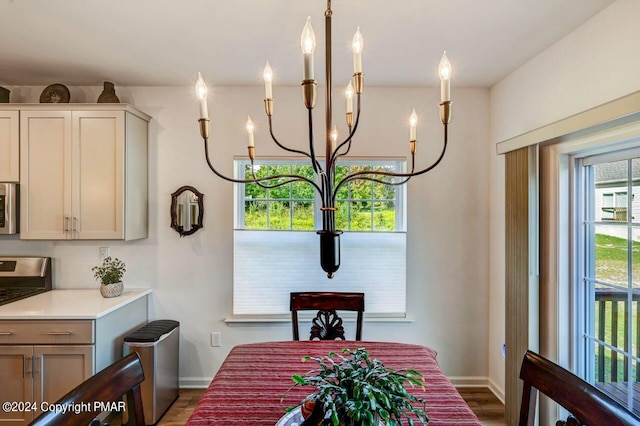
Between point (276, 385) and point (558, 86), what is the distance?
2312 millimetres

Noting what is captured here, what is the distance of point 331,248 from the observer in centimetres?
121

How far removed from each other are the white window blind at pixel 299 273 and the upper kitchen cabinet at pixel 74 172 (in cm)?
97

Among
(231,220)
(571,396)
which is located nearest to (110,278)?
(231,220)

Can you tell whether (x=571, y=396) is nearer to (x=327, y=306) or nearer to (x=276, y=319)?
(x=327, y=306)

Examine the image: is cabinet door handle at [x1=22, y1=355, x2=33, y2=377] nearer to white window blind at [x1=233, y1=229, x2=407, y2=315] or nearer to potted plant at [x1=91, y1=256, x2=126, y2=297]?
potted plant at [x1=91, y1=256, x2=126, y2=297]

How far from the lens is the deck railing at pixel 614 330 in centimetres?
173

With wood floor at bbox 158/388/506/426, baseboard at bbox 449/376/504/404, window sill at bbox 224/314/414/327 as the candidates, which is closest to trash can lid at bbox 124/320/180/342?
window sill at bbox 224/314/414/327

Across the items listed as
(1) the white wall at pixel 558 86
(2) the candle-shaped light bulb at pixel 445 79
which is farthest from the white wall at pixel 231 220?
(2) the candle-shaped light bulb at pixel 445 79

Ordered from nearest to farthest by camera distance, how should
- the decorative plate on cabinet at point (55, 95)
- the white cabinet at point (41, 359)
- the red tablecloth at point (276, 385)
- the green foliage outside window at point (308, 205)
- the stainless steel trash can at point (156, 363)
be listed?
1. the red tablecloth at point (276, 385)
2. the white cabinet at point (41, 359)
3. the stainless steel trash can at point (156, 363)
4. the decorative plate on cabinet at point (55, 95)
5. the green foliage outside window at point (308, 205)

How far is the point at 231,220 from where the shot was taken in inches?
112

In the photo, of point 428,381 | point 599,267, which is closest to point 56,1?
point 428,381

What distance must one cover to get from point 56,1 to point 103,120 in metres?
0.94

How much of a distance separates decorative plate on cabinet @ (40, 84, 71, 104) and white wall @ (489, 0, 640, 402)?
343cm

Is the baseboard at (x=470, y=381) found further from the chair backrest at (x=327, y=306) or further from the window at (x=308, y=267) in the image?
the chair backrest at (x=327, y=306)
